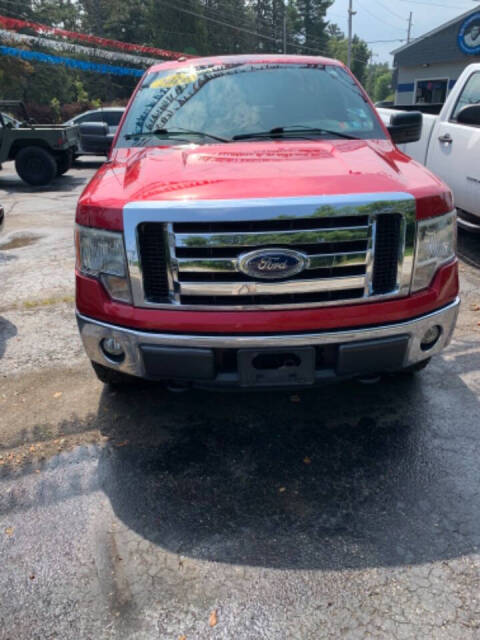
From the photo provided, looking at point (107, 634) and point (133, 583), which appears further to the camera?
point (133, 583)

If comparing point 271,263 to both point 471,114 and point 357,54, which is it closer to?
point 471,114

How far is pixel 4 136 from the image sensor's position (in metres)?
12.0

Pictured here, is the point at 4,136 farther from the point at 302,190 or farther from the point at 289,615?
the point at 289,615

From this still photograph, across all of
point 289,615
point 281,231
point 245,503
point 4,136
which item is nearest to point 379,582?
point 289,615

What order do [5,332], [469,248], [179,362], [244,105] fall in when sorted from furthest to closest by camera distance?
[469,248]
[5,332]
[244,105]
[179,362]

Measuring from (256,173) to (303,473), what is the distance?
56.9 inches

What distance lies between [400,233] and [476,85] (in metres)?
4.56

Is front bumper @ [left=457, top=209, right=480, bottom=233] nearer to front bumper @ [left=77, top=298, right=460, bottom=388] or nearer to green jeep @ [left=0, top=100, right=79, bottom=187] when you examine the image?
front bumper @ [left=77, top=298, right=460, bottom=388]

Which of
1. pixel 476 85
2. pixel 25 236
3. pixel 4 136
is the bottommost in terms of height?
pixel 25 236

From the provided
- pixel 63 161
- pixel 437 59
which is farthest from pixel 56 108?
pixel 63 161

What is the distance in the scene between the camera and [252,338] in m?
2.33

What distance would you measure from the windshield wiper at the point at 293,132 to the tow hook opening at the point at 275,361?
1.53m

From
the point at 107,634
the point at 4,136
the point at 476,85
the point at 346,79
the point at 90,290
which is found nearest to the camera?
the point at 107,634

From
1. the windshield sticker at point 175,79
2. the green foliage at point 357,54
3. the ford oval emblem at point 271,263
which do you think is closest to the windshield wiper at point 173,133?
the windshield sticker at point 175,79
